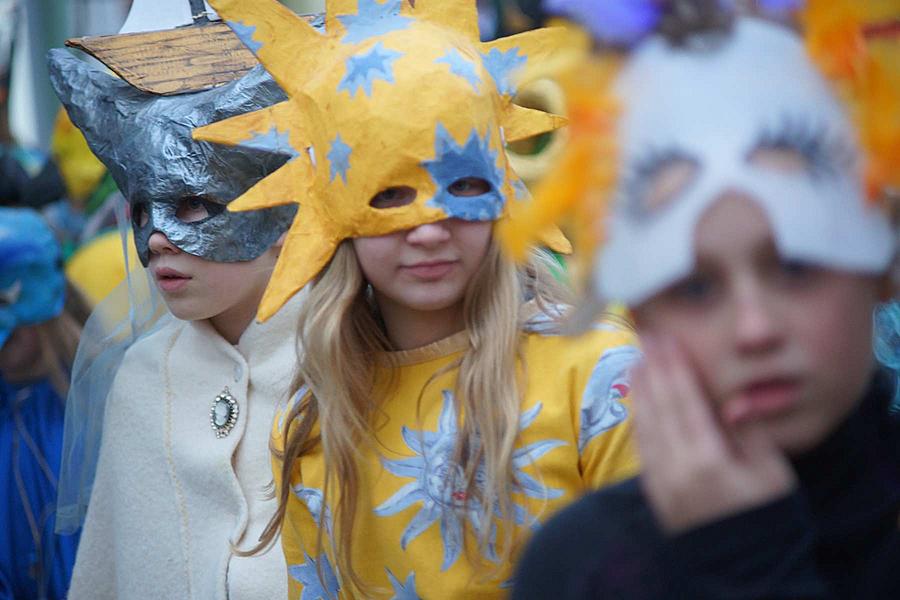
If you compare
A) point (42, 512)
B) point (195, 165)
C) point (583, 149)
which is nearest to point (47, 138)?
point (42, 512)

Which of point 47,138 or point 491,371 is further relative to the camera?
point 47,138

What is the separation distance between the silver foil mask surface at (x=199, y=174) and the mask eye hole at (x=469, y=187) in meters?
0.93

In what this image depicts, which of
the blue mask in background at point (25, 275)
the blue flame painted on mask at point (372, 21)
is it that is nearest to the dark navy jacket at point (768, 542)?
the blue flame painted on mask at point (372, 21)

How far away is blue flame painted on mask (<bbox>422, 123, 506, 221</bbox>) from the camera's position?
2.94 metres

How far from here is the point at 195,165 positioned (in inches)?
152

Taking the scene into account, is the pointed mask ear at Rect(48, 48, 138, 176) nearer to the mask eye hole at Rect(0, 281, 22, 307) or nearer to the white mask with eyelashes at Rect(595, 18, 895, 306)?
the mask eye hole at Rect(0, 281, 22, 307)

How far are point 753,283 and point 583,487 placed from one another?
53.9 inches

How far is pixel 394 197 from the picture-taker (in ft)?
9.91

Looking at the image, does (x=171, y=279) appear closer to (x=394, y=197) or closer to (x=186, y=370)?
(x=186, y=370)

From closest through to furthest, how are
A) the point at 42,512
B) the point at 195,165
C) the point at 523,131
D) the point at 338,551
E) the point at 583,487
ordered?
the point at 583,487 → the point at 338,551 → the point at 523,131 → the point at 195,165 → the point at 42,512

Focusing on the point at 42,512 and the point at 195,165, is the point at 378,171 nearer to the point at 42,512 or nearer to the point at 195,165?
the point at 195,165

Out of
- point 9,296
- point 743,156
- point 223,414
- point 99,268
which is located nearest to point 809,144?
point 743,156

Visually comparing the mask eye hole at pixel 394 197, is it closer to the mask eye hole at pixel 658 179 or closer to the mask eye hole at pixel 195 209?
the mask eye hole at pixel 195 209

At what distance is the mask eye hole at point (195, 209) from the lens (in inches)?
152
